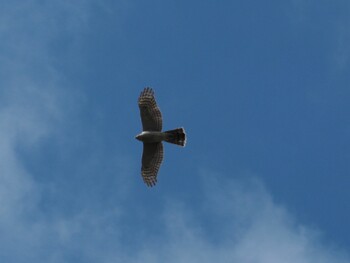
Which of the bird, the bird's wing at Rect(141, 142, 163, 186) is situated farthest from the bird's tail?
the bird's wing at Rect(141, 142, 163, 186)

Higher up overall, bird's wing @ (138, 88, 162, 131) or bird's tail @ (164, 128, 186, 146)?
bird's wing @ (138, 88, 162, 131)

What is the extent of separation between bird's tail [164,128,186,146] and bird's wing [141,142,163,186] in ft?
3.77

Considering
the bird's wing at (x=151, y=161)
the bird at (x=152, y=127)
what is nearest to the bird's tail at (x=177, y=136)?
the bird at (x=152, y=127)

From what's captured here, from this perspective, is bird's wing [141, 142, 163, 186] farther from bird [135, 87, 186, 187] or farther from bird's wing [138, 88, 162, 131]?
bird's wing [138, 88, 162, 131]

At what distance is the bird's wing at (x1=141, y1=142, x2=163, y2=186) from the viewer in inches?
2736

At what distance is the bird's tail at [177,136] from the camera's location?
224ft

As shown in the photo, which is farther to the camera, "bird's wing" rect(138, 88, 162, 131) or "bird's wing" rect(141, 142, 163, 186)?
"bird's wing" rect(141, 142, 163, 186)

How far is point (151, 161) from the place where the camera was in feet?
230

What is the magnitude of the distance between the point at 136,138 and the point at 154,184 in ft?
11.7

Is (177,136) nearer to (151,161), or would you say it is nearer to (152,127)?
(152,127)

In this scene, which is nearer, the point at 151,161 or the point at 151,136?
the point at 151,136

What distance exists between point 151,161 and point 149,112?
3685 millimetres

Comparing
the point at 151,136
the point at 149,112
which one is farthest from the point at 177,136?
the point at 149,112

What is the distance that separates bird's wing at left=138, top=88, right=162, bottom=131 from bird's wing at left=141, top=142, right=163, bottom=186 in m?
1.40
